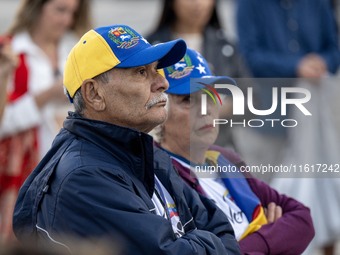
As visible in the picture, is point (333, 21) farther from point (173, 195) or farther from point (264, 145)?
point (173, 195)

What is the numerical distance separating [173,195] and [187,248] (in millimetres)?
351

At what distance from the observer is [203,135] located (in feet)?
13.3

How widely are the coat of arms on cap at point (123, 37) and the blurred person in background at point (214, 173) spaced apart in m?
0.53

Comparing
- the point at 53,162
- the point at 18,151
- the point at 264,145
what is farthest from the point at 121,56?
the point at 264,145

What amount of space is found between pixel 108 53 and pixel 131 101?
0.60 ft

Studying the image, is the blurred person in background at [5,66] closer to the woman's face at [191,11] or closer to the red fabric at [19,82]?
the red fabric at [19,82]

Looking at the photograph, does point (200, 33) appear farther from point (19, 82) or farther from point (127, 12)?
point (127, 12)

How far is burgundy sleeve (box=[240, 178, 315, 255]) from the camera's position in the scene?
3.82 meters

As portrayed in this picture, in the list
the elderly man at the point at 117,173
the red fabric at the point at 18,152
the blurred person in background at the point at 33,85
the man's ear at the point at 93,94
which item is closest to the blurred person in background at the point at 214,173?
the elderly man at the point at 117,173

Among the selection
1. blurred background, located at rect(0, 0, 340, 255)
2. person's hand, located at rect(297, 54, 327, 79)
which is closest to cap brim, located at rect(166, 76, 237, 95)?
person's hand, located at rect(297, 54, 327, 79)

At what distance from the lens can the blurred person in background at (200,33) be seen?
6.59 m

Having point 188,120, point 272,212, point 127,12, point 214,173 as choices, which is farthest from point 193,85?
point 127,12

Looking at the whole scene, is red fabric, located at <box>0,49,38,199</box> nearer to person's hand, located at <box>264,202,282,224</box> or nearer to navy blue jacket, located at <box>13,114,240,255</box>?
person's hand, located at <box>264,202,282,224</box>

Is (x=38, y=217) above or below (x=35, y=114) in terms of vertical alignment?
above
